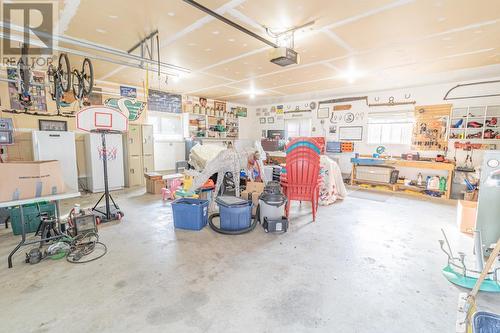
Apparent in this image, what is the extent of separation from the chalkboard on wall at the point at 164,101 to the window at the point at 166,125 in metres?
0.15

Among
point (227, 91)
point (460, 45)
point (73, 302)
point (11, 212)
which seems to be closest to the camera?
point (73, 302)

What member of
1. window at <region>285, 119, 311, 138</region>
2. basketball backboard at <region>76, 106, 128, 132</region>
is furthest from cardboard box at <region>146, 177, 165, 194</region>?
window at <region>285, 119, 311, 138</region>

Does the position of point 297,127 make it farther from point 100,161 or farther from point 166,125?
point 100,161

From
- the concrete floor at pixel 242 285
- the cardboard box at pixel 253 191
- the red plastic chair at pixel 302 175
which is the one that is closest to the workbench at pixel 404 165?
the concrete floor at pixel 242 285

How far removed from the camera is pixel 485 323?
1.16m

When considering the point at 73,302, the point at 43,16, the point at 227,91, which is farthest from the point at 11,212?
the point at 227,91

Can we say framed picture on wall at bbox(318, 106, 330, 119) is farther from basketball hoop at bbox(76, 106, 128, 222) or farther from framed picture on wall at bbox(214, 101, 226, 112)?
basketball hoop at bbox(76, 106, 128, 222)

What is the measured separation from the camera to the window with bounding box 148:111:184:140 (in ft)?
22.6

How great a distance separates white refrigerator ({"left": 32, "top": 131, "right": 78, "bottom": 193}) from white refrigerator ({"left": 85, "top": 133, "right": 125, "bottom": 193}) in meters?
0.40

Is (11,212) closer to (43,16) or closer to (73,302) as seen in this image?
(73,302)

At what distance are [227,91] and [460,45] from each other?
196 inches

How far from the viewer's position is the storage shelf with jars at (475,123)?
4902 mm

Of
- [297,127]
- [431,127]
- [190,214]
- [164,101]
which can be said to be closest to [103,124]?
[190,214]

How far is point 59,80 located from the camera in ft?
10.9
